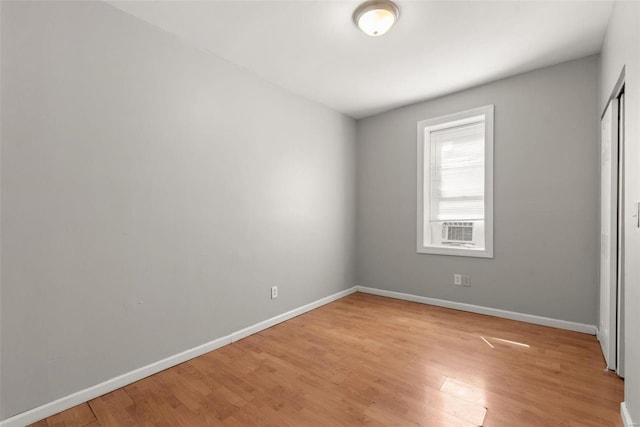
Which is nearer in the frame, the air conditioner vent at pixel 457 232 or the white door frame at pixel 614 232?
the white door frame at pixel 614 232

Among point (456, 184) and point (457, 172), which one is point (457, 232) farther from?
point (457, 172)

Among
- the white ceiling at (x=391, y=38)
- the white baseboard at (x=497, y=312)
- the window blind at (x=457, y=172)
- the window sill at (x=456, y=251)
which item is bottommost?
the white baseboard at (x=497, y=312)

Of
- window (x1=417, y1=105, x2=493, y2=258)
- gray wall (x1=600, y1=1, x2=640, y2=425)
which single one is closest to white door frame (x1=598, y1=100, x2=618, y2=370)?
gray wall (x1=600, y1=1, x2=640, y2=425)

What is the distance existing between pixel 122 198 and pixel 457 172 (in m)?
3.56

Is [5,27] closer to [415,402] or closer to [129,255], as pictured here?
[129,255]

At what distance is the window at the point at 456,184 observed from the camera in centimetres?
340

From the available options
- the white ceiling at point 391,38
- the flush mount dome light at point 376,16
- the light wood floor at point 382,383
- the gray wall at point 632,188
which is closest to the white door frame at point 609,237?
the light wood floor at point 382,383

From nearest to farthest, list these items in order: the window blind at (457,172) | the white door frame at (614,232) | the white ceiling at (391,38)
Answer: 1. the white door frame at (614,232)
2. the white ceiling at (391,38)
3. the window blind at (457,172)

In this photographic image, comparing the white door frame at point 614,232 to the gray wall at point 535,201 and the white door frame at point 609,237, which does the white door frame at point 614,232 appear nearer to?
the white door frame at point 609,237

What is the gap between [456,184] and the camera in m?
3.75

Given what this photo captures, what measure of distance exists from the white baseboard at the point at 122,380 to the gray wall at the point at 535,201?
2.19 m

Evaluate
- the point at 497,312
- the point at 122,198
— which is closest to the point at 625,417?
the point at 497,312

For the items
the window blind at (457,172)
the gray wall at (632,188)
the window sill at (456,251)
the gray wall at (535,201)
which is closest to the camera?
the gray wall at (632,188)

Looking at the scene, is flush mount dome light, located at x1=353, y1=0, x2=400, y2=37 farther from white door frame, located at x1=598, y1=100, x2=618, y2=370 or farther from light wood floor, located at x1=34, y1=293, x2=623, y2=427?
light wood floor, located at x1=34, y1=293, x2=623, y2=427
